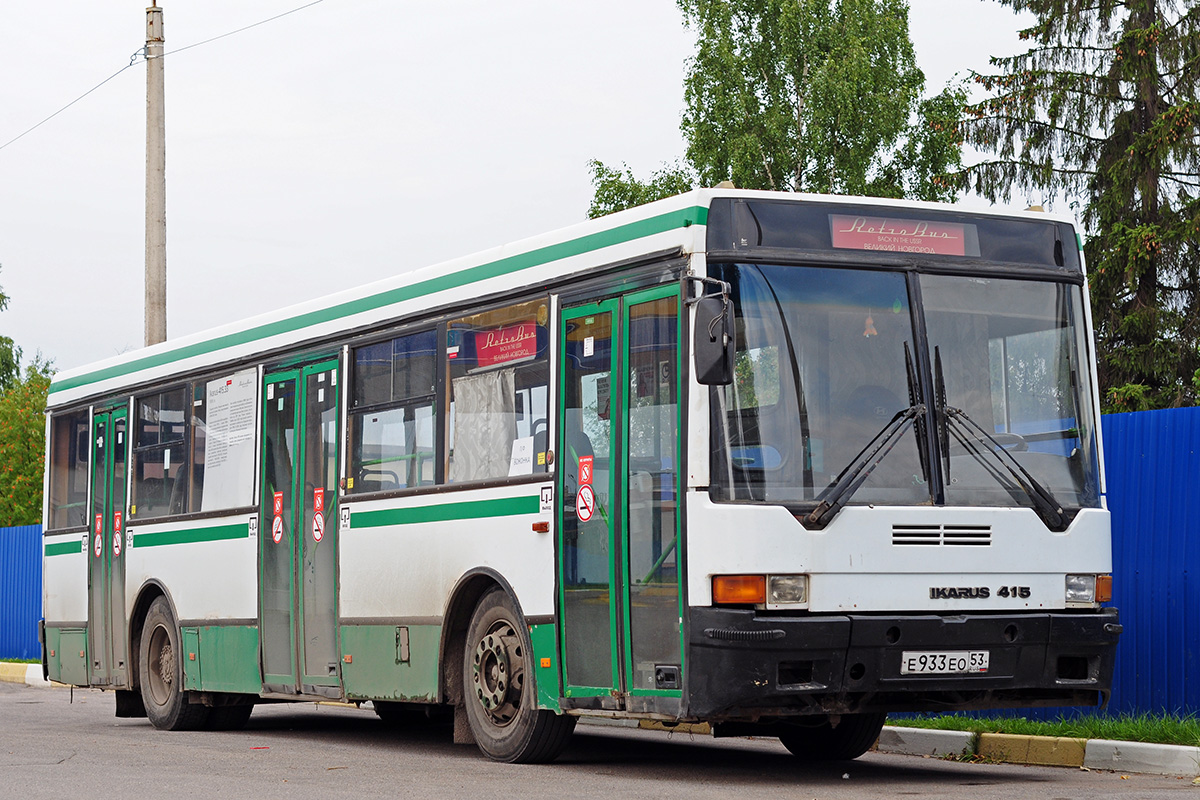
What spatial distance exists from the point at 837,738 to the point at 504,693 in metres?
2.14

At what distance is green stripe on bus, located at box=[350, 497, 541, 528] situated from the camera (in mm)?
10352

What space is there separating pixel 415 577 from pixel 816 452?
139 inches

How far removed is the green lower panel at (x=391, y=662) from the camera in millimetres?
11125

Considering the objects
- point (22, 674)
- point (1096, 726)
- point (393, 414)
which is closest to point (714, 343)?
point (393, 414)

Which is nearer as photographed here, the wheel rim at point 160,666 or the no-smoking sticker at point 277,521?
the no-smoking sticker at point 277,521

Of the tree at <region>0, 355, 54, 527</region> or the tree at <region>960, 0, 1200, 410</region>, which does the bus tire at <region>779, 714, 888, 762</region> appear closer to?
the tree at <region>960, 0, 1200, 410</region>

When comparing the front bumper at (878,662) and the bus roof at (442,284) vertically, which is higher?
the bus roof at (442,284)

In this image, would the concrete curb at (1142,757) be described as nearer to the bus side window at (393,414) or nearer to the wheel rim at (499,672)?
the wheel rim at (499,672)

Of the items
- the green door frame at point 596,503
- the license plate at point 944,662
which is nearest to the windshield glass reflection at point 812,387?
the license plate at point 944,662

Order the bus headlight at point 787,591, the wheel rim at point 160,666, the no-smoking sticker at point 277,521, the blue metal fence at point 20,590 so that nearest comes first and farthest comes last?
the bus headlight at point 787,591
the no-smoking sticker at point 277,521
the wheel rim at point 160,666
the blue metal fence at point 20,590

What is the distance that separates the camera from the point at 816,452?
881 cm

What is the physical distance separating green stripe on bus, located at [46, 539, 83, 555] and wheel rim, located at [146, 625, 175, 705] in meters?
1.79

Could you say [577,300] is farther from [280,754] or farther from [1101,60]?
[1101,60]

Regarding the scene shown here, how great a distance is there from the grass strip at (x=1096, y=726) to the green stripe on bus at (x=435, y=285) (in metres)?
4.25
